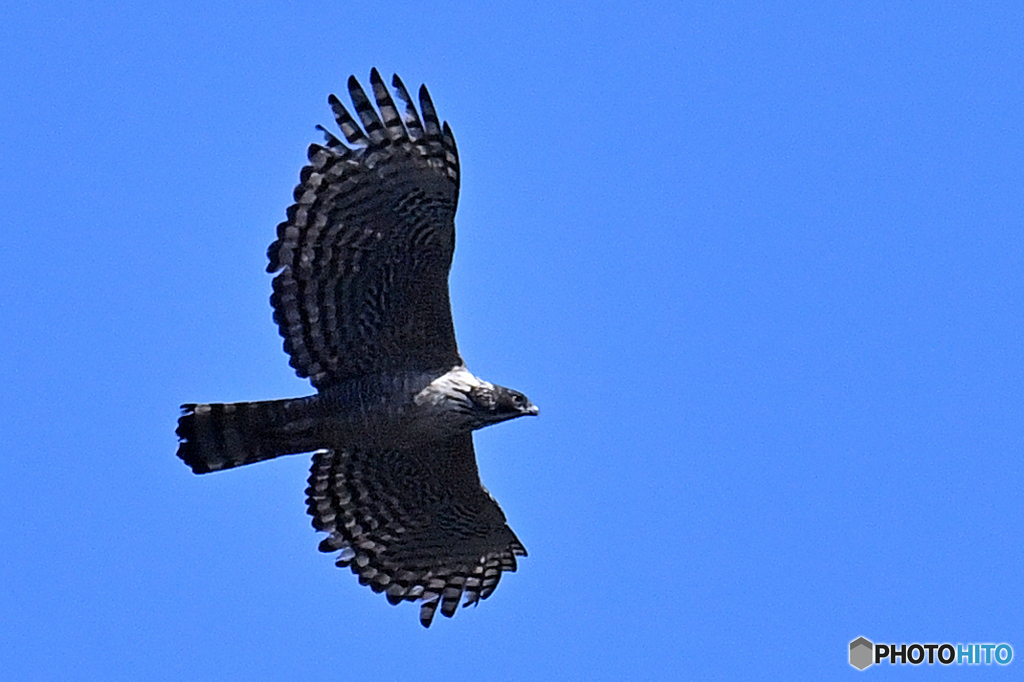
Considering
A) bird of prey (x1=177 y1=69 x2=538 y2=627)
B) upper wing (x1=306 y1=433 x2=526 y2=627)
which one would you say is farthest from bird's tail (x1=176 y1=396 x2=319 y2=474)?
upper wing (x1=306 y1=433 x2=526 y2=627)

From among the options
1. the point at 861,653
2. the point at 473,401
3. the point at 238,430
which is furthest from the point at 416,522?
the point at 861,653

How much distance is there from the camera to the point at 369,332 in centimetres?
1388

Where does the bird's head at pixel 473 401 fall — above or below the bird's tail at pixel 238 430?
above

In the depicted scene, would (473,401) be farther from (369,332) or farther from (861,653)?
(861,653)

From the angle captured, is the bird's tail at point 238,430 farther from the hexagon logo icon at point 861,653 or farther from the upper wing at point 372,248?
the hexagon logo icon at point 861,653

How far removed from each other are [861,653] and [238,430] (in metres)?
5.85

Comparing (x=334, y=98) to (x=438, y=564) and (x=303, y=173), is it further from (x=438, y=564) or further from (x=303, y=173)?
(x=438, y=564)

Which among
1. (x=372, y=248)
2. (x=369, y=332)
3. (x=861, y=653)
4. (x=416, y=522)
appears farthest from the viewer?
(x=861, y=653)

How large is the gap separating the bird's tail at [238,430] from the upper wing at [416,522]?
0.55 metres

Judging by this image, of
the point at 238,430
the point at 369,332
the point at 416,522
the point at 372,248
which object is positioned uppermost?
the point at 372,248

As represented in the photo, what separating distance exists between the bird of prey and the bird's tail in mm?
10

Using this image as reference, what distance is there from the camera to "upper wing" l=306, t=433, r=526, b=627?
14305 millimetres

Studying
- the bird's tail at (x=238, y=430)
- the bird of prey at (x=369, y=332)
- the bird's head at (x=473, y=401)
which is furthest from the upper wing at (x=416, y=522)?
the bird's tail at (x=238, y=430)

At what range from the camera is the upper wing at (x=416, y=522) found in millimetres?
14305
